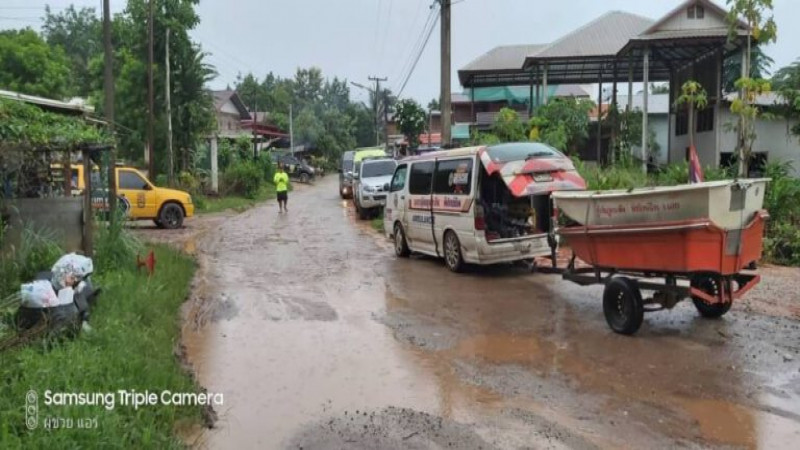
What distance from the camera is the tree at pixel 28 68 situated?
41.6m

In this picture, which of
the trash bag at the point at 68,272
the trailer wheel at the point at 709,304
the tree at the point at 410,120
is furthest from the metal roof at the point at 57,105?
the tree at the point at 410,120

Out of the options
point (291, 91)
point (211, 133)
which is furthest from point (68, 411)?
point (291, 91)

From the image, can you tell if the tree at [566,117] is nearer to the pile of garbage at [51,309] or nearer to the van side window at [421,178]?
the van side window at [421,178]

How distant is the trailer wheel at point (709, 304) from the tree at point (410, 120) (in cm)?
3409

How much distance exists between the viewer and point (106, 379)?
491 centimetres

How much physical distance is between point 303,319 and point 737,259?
16.0 ft

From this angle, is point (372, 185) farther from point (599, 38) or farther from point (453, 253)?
point (599, 38)

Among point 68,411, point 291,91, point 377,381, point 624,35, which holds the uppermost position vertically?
point 291,91

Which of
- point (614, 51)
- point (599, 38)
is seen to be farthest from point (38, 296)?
point (599, 38)

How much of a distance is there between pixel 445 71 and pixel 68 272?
14.5 meters

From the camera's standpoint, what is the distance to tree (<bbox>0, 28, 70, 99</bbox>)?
41.6 meters

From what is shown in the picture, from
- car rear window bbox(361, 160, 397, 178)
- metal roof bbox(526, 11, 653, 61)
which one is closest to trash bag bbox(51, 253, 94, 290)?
car rear window bbox(361, 160, 397, 178)

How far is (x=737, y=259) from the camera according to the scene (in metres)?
6.73

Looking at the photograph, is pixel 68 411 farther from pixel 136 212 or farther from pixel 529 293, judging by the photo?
pixel 136 212
